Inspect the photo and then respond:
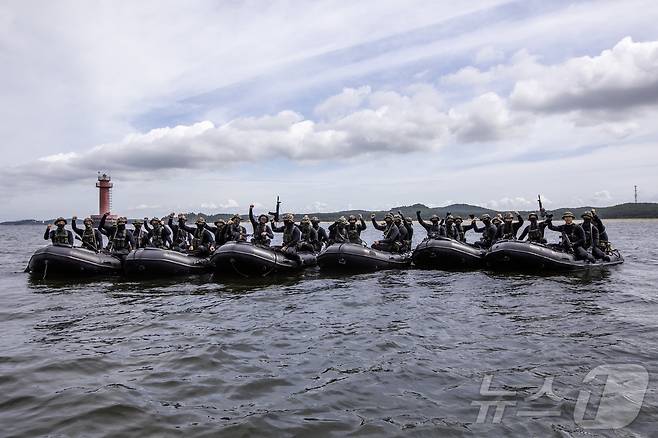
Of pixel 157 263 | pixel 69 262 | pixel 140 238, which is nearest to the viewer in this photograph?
pixel 69 262

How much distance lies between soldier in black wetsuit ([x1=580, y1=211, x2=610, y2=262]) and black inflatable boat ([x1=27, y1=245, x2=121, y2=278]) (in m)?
15.7

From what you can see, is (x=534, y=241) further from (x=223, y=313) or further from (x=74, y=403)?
(x=74, y=403)

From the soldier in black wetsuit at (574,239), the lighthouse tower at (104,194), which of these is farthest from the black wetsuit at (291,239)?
the lighthouse tower at (104,194)

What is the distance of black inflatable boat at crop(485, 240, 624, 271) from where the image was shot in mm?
14992

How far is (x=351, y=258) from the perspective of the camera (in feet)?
50.9

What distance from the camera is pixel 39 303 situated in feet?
38.2

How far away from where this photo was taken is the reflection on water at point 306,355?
5.09 meters

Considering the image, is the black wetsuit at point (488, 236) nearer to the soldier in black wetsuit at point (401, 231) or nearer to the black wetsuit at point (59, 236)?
the soldier in black wetsuit at point (401, 231)

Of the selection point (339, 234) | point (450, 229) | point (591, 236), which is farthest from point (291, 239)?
point (591, 236)

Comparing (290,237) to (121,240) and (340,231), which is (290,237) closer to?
(340,231)

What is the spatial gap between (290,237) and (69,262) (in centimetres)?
687

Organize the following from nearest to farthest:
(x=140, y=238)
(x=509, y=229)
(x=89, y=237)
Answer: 1. (x=89, y=237)
2. (x=140, y=238)
3. (x=509, y=229)

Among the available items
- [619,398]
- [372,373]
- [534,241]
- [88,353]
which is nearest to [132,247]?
[88,353]

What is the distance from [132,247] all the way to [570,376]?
14.7 metres
